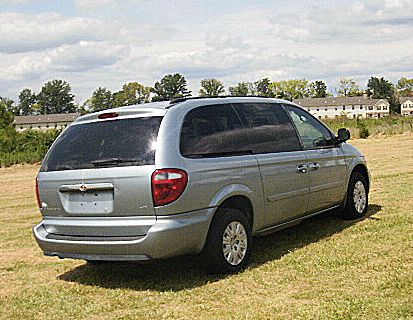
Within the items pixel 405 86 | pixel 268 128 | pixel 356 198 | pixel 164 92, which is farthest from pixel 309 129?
pixel 405 86

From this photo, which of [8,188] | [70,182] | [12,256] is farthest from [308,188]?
[8,188]

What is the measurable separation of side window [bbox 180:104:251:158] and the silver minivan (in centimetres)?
1

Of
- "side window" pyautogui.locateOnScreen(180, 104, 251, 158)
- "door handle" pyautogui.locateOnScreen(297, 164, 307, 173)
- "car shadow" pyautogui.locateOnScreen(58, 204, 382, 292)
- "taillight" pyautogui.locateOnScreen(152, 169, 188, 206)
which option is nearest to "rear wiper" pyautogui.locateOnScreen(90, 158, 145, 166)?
"taillight" pyautogui.locateOnScreen(152, 169, 188, 206)

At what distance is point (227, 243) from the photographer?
6301 mm

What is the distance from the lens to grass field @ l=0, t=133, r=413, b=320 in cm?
511

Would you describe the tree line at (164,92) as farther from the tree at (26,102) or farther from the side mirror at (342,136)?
the side mirror at (342,136)

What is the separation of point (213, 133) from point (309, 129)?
209 cm

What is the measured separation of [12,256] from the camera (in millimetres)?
8117

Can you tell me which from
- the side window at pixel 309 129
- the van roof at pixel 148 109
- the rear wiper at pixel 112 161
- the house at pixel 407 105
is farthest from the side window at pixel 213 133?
the house at pixel 407 105

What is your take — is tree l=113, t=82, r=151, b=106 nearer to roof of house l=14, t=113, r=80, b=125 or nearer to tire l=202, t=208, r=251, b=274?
roof of house l=14, t=113, r=80, b=125

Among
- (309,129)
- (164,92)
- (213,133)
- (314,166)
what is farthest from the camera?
(164,92)

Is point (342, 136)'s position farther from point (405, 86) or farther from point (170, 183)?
point (405, 86)

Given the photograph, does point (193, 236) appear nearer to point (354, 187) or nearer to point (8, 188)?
point (354, 187)

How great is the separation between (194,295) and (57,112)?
127 m
